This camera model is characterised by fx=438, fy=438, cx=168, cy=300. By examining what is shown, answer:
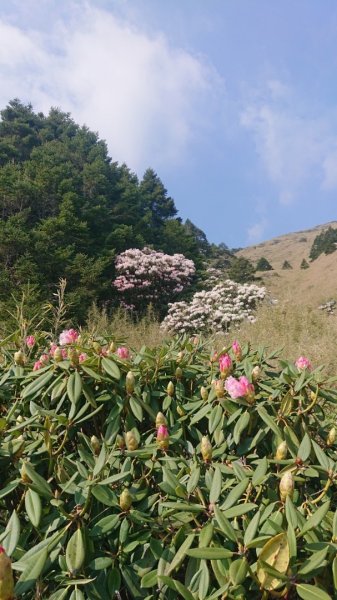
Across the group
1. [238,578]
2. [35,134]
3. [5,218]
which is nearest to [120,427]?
[238,578]

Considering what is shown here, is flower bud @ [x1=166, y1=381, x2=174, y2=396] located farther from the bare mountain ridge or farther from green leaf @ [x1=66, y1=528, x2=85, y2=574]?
the bare mountain ridge

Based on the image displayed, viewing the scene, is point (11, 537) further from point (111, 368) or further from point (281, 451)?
point (281, 451)

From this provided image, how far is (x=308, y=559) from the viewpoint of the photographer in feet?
2.73

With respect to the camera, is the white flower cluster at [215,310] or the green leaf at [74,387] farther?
the white flower cluster at [215,310]

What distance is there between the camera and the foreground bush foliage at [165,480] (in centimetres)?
87

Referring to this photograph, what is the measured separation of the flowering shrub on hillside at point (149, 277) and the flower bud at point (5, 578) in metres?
13.2

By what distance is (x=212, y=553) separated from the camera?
0.84 metres

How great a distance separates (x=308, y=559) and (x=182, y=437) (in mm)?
577

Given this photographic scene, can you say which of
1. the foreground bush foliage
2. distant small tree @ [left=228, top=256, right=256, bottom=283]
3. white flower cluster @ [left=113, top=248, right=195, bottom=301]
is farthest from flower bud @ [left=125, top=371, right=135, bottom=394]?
distant small tree @ [left=228, top=256, right=256, bottom=283]

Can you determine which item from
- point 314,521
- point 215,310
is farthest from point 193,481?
point 215,310

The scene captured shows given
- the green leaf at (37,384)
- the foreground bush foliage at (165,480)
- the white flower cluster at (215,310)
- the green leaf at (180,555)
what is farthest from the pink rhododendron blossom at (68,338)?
the white flower cluster at (215,310)

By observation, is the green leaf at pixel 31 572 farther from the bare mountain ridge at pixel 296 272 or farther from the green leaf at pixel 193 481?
the bare mountain ridge at pixel 296 272

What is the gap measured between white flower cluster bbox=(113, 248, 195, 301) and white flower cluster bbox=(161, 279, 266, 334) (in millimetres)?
2564

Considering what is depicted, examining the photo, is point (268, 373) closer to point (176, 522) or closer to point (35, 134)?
point (176, 522)
